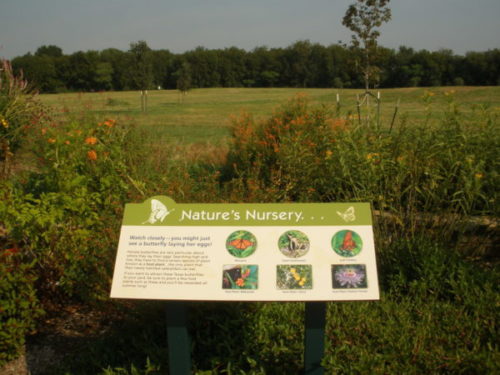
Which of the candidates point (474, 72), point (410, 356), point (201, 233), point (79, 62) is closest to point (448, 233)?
point (410, 356)

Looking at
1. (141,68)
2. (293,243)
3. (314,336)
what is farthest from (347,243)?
(141,68)

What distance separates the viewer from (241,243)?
7.31 ft

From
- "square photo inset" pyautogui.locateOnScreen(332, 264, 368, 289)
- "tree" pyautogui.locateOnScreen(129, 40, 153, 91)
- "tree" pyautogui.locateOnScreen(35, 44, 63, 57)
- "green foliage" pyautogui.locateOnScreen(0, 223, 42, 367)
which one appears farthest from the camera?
"tree" pyautogui.locateOnScreen(35, 44, 63, 57)

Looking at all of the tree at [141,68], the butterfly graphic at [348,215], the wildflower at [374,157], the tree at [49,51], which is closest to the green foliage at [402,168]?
the wildflower at [374,157]

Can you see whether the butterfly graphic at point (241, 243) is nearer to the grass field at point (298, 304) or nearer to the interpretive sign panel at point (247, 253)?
the interpretive sign panel at point (247, 253)

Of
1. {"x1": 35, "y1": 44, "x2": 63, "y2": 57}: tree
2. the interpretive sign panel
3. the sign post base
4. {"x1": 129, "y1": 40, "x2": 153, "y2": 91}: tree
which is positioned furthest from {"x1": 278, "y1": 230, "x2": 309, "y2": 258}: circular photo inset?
{"x1": 35, "y1": 44, "x2": 63, "y2": 57}: tree

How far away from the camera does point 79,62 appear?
56.2 metres

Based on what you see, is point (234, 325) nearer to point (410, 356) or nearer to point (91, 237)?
point (410, 356)

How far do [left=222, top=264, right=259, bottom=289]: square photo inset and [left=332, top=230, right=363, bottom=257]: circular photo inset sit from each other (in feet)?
1.30

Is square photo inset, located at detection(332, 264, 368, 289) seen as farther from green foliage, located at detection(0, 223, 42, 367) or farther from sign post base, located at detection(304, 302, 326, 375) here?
green foliage, located at detection(0, 223, 42, 367)

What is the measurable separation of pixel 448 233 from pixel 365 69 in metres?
7.48

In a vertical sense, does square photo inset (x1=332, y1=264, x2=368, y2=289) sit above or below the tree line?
below

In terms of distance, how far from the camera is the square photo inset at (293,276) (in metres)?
2.11

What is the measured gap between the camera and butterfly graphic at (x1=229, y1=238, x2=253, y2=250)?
2221 millimetres
